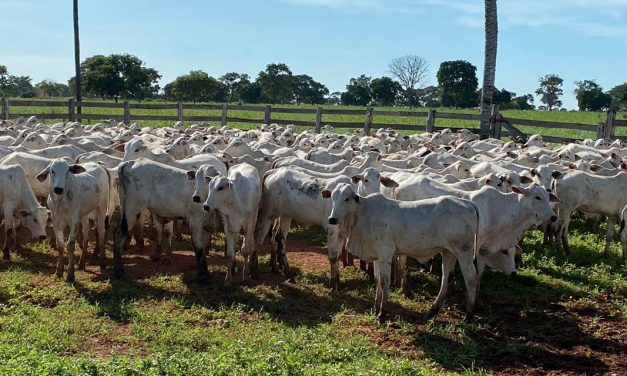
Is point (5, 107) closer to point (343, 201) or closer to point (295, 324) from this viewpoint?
point (343, 201)

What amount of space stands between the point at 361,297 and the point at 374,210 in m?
1.66

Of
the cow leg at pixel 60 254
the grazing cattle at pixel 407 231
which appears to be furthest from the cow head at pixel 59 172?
the grazing cattle at pixel 407 231

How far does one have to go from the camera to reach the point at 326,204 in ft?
35.9

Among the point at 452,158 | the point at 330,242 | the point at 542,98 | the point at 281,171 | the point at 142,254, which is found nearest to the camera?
the point at 330,242

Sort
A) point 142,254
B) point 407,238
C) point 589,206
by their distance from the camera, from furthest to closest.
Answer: point 589,206
point 142,254
point 407,238

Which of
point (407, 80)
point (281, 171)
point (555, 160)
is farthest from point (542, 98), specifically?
point (281, 171)

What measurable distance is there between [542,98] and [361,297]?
386ft

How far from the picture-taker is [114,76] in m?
70.9

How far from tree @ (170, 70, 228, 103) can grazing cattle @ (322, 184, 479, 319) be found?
7567cm

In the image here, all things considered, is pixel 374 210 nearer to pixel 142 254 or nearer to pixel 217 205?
pixel 217 205

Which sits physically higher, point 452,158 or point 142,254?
point 452,158

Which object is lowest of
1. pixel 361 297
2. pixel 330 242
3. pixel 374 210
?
pixel 361 297

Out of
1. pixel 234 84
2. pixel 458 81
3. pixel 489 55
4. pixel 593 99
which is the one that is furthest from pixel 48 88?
pixel 489 55

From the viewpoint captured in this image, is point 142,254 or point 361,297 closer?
point 361,297
